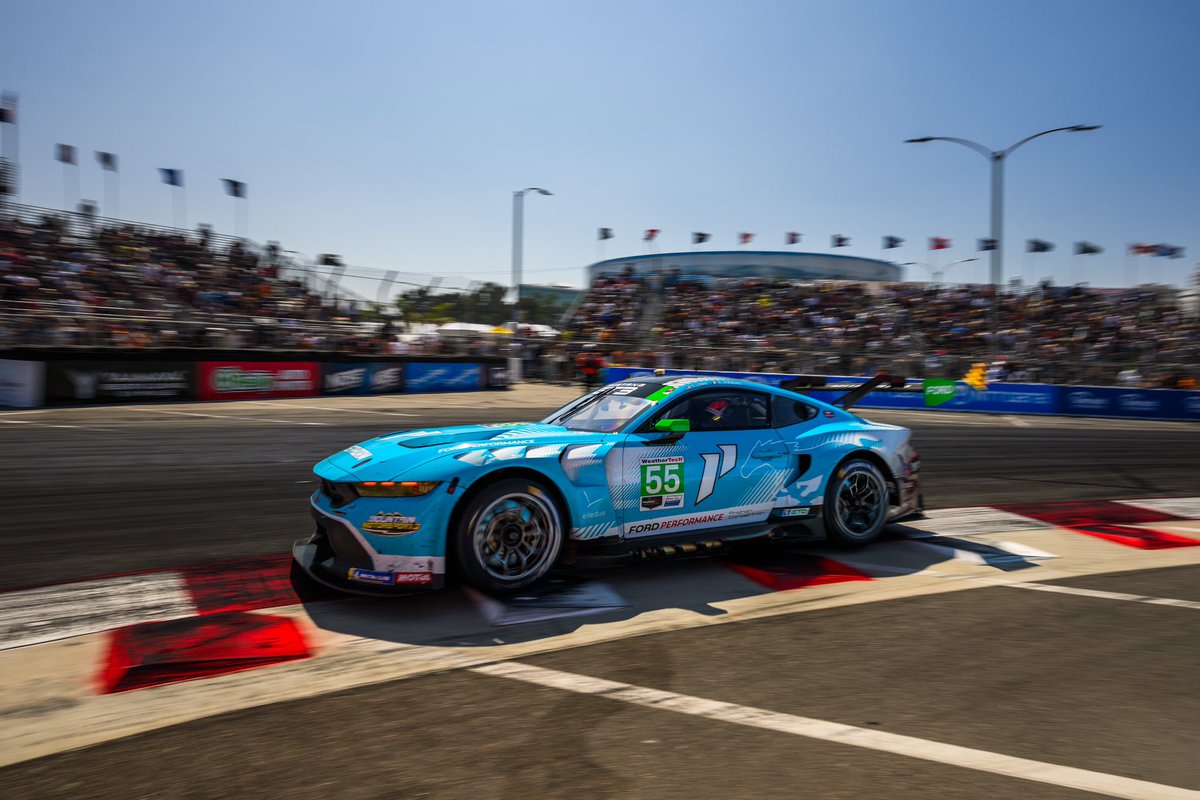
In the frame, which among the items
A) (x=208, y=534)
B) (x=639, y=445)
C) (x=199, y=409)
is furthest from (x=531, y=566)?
(x=199, y=409)

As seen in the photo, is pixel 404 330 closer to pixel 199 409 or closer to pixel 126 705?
pixel 199 409

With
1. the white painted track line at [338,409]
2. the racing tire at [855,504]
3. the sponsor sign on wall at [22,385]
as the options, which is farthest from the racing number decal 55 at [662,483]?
the sponsor sign on wall at [22,385]

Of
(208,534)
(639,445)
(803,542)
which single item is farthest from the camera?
(208,534)

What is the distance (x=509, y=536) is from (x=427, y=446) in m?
0.78

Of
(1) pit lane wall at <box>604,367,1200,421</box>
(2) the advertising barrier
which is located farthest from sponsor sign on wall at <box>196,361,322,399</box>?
(2) the advertising barrier

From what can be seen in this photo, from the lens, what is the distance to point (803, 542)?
625 centimetres

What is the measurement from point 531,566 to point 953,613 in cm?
252

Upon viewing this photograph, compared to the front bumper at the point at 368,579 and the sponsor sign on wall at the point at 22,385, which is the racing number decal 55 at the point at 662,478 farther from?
the sponsor sign on wall at the point at 22,385

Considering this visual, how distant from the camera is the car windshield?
5.72 metres

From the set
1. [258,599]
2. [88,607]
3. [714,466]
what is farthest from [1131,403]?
[88,607]

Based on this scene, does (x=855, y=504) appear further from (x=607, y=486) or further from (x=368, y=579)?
(x=368, y=579)

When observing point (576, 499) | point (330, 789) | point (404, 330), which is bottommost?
point (330, 789)

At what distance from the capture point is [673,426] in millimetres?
5418

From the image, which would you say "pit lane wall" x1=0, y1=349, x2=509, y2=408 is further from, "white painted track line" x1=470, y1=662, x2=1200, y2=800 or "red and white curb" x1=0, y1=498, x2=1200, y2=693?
"white painted track line" x1=470, y1=662, x2=1200, y2=800
